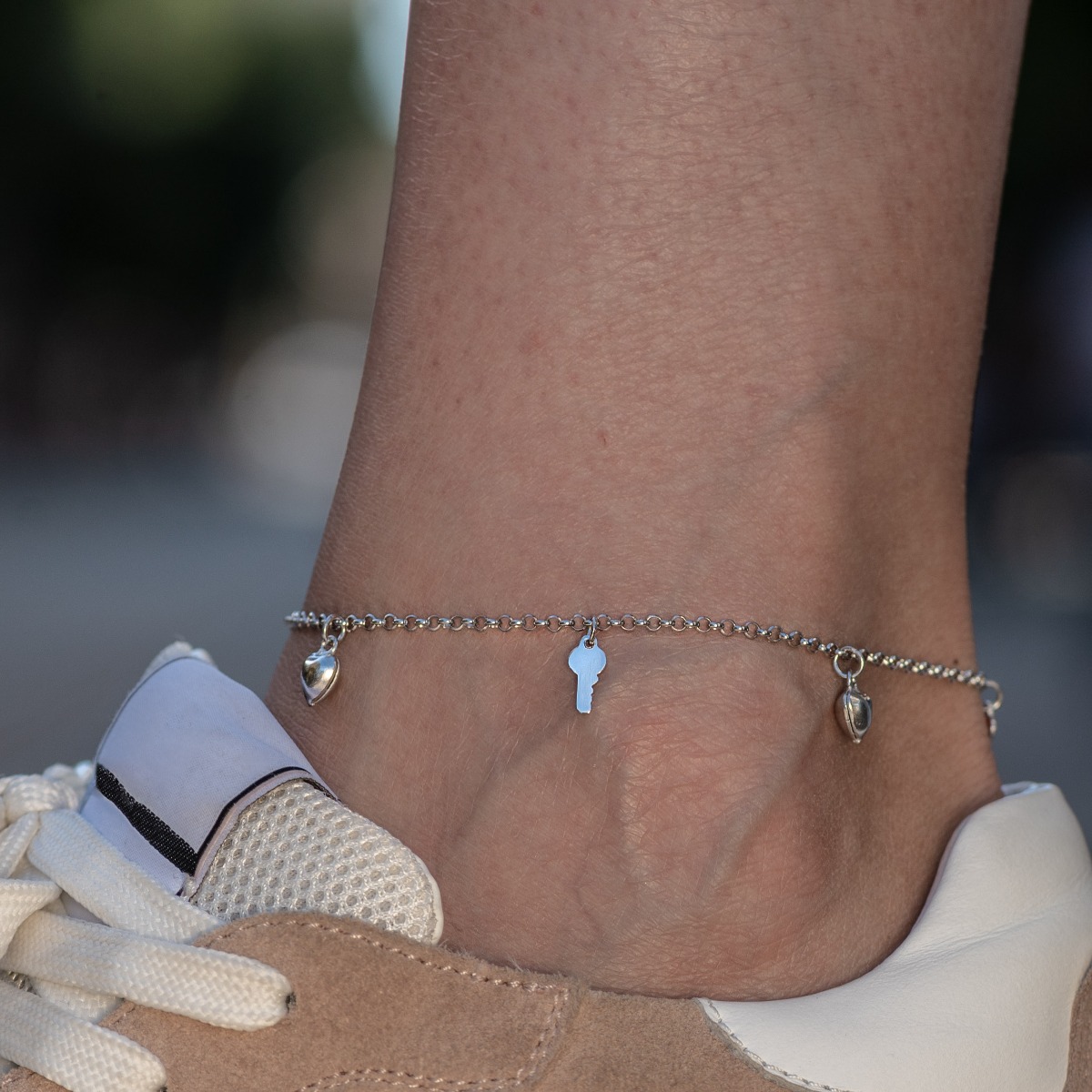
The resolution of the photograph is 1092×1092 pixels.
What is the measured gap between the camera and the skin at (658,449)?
79 cm

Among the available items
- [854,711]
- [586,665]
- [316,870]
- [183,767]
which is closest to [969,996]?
[854,711]

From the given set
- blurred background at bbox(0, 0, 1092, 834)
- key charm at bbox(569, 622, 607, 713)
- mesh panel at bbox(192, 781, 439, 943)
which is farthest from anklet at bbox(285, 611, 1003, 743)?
blurred background at bbox(0, 0, 1092, 834)

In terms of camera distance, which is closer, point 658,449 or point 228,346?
point 658,449

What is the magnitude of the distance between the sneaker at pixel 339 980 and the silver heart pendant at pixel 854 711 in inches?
4.6

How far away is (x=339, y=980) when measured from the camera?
73 centimetres

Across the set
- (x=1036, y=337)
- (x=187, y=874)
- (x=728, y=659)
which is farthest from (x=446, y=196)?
(x=1036, y=337)

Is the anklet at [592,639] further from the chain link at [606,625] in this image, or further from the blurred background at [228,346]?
the blurred background at [228,346]

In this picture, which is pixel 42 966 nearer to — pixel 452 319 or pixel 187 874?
pixel 187 874

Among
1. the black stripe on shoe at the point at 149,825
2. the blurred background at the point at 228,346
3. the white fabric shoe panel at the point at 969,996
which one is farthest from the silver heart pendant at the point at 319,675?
the blurred background at the point at 228,346

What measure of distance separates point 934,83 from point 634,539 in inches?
14.9

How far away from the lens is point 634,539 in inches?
32.1

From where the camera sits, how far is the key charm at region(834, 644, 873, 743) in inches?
33.2

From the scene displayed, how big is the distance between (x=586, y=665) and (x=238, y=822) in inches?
9.9

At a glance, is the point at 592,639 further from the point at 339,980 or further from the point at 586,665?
the point at 339,980
